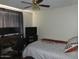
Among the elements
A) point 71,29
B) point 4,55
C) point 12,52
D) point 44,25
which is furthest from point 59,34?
point 4,55

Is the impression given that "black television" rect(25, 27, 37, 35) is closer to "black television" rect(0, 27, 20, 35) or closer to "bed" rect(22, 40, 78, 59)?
"black television" rect(0, 27, 20, 35)

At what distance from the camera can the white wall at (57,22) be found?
164 inches

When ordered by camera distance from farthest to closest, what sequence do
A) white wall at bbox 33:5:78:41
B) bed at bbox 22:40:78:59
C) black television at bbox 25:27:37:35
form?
black television at bbox 25:27:37:35 < white wall at bbox 33:5:78:41 < bed at bbox 22:40:78:59

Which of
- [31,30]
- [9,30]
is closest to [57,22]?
[31,30]

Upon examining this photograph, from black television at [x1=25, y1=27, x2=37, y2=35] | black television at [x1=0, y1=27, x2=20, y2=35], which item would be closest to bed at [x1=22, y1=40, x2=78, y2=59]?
black television at [x1=0, y1=27, x2=20, y2=35]

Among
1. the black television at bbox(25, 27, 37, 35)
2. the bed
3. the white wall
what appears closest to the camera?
the bed

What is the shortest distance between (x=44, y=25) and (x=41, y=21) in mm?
306

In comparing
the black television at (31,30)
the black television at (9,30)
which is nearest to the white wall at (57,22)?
the black television at (31,30)

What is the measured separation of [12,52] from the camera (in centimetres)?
353

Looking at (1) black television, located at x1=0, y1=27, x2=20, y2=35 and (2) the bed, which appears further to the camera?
(1) black television, located at x1=0, y1=27, x2=20, y2=35

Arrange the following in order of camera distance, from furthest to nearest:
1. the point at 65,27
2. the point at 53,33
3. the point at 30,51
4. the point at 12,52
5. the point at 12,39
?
1. the point at 53,33
2. the point at 65,27
3. the point at 12,39
4. the point at 12,52
5. the point at 30,51

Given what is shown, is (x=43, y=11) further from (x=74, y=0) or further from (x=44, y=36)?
(x=74, y=0)

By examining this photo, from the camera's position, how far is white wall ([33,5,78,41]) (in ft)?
13.7

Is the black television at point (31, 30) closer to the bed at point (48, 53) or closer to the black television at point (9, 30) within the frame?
the black television at point (9, 30)
